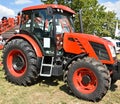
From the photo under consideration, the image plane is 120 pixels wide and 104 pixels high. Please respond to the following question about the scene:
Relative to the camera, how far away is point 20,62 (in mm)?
8438

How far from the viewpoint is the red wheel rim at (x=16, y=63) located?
8.32 m

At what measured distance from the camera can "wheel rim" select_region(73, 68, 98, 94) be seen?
7012 mm

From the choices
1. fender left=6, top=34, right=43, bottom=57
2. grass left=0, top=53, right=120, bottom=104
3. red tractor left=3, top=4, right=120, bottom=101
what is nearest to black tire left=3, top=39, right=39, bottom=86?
red tractor left=3, top=4, right=120, bottom=101

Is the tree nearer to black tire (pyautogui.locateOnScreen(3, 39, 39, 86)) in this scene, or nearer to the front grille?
black tire (pyautogui.locateOnScreen(3, 39, 39, 86))

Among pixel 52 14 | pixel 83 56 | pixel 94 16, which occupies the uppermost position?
pixel 94 16

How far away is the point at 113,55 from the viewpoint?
7.44 meters

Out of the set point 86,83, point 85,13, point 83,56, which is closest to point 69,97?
point 86,83

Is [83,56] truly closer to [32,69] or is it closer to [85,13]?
[32,69]

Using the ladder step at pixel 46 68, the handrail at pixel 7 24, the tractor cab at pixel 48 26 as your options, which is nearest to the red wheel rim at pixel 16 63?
the ladder step at pixel 46 68

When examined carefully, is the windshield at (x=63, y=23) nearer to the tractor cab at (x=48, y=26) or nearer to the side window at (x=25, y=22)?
the tractor cab at (x=48, y=26)

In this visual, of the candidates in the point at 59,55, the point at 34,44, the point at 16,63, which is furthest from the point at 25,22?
the point at 59,55

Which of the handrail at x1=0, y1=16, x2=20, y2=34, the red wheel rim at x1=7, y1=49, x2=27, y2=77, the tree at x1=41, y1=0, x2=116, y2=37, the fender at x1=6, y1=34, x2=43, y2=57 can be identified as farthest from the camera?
the tree at x1=41, y1=0, x2=116, y2=37

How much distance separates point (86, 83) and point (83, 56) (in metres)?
0.75

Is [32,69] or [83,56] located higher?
[83,56]
